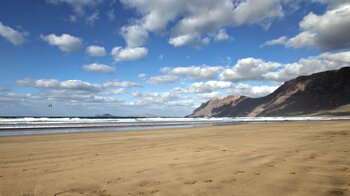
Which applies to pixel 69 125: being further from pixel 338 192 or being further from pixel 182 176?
pixel 338 192

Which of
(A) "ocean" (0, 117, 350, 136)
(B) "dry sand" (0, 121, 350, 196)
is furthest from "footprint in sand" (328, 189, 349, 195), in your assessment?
(A) "ocean" (0, 117, 350, 136)

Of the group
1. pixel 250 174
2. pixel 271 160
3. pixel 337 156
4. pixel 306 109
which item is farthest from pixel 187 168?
pixel 306 109

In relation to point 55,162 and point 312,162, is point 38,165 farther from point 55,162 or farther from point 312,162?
point 312,162

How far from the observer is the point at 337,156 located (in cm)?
938

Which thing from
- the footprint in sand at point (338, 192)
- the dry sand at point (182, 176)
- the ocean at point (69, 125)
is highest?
the ocean at point (69, 125)

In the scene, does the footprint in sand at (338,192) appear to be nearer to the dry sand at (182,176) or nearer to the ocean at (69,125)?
the dry sand at (182,176)

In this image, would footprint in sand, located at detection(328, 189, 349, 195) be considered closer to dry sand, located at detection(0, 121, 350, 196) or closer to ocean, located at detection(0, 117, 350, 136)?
dry sand, located at detection(0, 121, 350, 196)

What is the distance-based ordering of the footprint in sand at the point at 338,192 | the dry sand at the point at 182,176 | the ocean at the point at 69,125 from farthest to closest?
1. the ocean at the point at 69,125
2. the dry sand at the point at 182,176
3. the footprint in sand at the point at 338,192

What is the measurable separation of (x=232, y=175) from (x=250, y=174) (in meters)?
0.44

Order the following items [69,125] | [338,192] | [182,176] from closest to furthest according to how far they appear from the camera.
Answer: [338,192]
[182,176]
[69,125]

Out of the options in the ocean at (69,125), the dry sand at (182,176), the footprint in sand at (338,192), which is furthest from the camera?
the ocean at (69,125)

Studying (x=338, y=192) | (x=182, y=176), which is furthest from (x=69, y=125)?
(x=338, y=192)

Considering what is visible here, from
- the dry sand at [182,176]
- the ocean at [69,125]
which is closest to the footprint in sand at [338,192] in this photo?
the dry sand at [182,176]

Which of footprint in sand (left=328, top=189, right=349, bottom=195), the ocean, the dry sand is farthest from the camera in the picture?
the ocean
